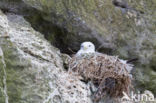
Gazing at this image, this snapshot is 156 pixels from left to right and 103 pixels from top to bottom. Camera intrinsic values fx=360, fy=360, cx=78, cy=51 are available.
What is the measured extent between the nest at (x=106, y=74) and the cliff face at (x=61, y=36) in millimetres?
286

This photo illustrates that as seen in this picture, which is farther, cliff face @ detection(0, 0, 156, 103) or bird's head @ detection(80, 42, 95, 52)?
bird's head @ detection(80, 42, 95, 52)

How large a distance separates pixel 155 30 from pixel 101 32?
0.91 metres

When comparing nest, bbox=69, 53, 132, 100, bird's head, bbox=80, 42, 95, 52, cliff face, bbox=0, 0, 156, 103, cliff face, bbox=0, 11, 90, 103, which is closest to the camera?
cliff face, bbox=0, 11, 90, 103

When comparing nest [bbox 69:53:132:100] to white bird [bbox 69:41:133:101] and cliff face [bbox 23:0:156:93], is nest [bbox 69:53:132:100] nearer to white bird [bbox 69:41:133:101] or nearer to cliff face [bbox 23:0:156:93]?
white bird [bbox 69:41:133:101]

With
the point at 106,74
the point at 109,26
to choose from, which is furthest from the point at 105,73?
the point at 109,26

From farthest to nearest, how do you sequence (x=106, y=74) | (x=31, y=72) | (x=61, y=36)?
(x=61, y=36) < (x=106, y=74) < (x=31, y=72)

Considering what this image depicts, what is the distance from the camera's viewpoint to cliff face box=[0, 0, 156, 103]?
3.22 metres

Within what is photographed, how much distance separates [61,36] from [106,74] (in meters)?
0.83

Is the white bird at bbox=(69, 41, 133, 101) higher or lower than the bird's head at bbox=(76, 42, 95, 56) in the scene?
lower

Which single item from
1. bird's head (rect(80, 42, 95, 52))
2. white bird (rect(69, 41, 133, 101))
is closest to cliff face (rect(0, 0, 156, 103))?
bird's head (rect(80, 42, 95, 52))

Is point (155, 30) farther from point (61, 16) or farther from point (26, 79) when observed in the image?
point (26, 79)

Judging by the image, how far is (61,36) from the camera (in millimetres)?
4410

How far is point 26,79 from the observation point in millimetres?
3203

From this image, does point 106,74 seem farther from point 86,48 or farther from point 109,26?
point 109,26
